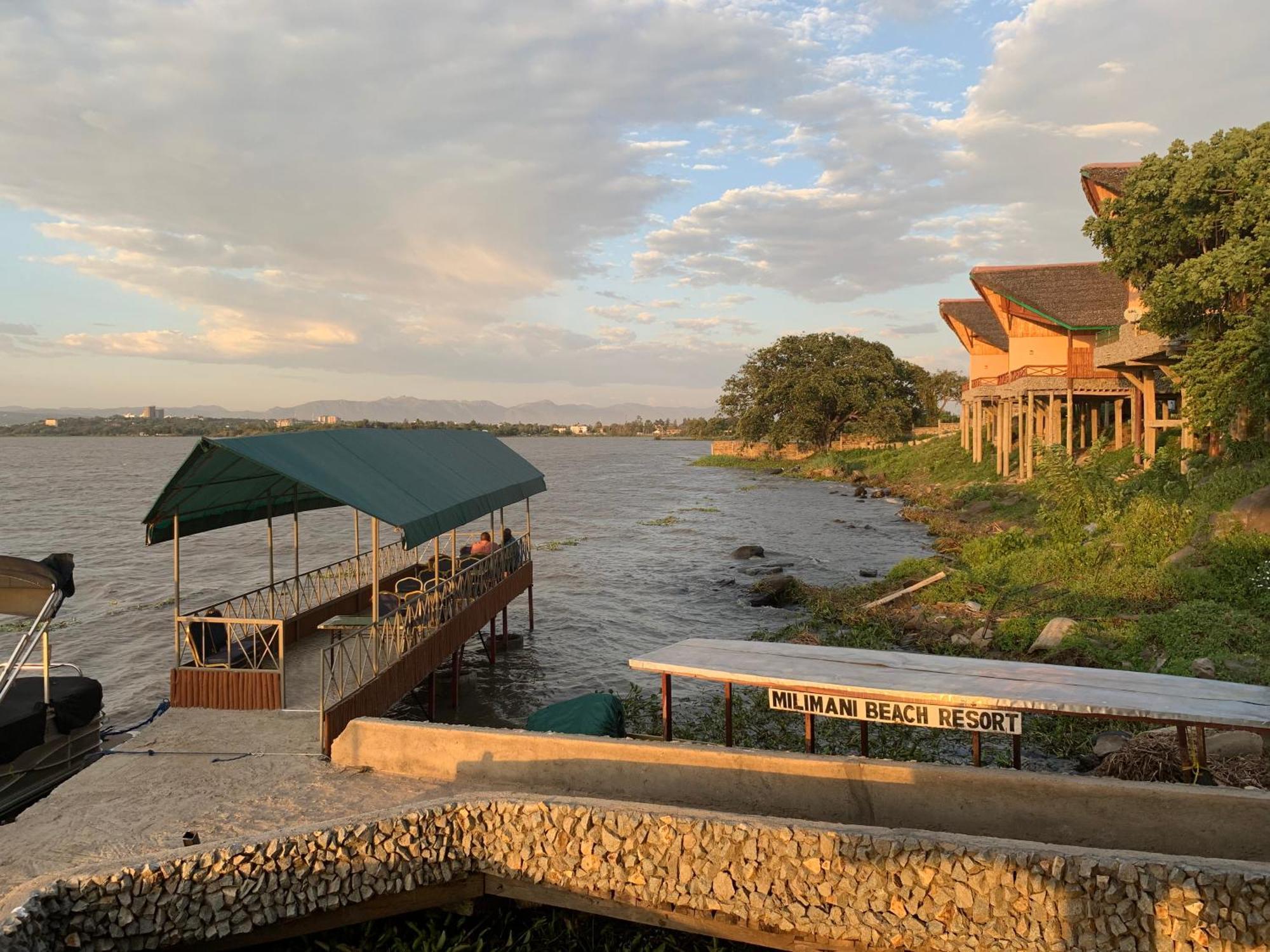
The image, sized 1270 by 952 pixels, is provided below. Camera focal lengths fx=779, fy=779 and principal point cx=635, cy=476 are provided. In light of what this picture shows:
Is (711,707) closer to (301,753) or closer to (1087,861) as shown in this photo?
(301,753)

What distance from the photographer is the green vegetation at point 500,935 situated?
292 inches

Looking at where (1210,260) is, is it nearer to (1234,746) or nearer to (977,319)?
(1234,746)

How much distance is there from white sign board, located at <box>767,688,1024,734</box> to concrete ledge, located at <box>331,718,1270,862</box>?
55 cm

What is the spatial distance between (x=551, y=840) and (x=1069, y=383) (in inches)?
1338

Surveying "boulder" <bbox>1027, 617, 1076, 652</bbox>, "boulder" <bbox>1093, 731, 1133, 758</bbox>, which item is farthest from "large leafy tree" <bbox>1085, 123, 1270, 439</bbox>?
"boulder" <bbox>1093, 731, 1133, 758</bbox>

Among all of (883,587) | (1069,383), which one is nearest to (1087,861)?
(883,587)

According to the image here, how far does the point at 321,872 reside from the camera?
7238mm

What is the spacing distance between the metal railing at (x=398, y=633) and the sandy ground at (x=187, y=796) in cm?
83

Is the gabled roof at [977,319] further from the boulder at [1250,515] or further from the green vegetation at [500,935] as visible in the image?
the green vegetation at [500,935]

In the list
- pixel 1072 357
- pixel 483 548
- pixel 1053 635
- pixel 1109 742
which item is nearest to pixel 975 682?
pixel 1109 742

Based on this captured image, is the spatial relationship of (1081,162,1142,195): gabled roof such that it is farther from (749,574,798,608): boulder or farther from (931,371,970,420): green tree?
(931,371,970,420): green tree

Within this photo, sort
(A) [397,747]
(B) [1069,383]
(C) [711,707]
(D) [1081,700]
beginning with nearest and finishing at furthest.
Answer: (D) [1081,700], (A) [397,747], (C) [711,707], (B) [1069,383]

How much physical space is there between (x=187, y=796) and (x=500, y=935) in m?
3.76

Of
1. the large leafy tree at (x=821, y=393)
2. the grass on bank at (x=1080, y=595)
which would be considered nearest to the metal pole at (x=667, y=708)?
the grass on bank at (x=1080, y=595)
